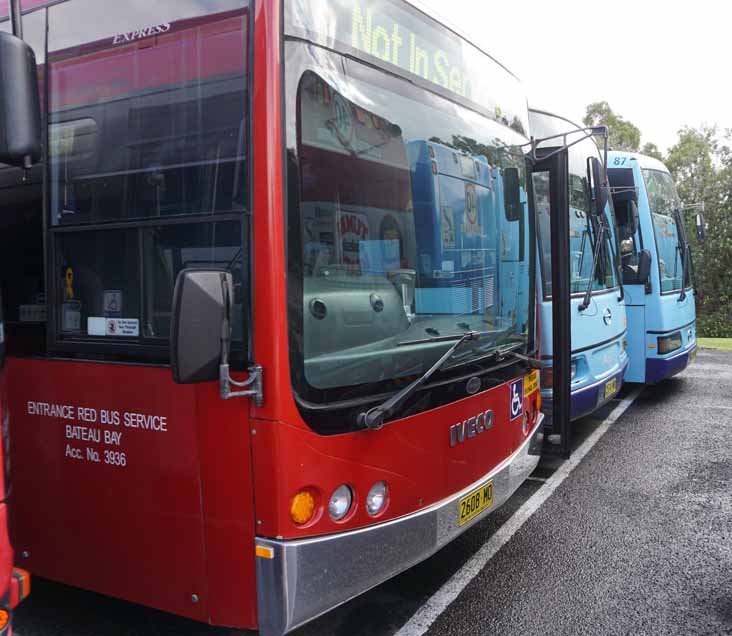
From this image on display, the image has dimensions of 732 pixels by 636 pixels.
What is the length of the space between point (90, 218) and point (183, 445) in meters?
1.00

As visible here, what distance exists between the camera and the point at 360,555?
2871 mm

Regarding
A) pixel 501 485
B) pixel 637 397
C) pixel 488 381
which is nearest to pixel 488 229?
pixel 488 381

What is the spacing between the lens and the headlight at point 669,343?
27.4 feet

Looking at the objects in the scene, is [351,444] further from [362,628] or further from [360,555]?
[362,628]

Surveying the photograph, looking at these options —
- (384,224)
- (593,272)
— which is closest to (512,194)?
(384,224)

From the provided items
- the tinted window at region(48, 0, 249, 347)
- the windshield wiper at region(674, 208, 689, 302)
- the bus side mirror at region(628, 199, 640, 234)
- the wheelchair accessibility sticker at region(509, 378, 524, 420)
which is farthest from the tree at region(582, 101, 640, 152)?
the tinted window at region(48, 0, 249, 347)

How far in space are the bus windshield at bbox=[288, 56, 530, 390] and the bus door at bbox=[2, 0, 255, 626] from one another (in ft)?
0.83

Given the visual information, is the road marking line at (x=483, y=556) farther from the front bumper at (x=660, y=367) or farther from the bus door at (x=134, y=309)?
the front bumper at (x=660, y=367)

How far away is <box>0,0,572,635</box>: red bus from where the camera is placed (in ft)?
8.61

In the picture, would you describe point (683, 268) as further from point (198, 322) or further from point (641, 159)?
point (198, 322)

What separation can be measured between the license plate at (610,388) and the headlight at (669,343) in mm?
1596

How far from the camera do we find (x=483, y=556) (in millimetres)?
4293

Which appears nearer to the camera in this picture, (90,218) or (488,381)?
(90,218)

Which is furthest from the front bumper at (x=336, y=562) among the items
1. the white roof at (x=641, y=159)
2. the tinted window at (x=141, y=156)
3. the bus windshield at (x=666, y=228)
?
the white roof at (x=641, y=159)
